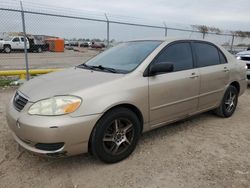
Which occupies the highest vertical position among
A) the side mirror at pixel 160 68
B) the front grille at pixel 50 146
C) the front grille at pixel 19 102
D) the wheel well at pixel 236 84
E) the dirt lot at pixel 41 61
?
the side mirror at pixel 160 68

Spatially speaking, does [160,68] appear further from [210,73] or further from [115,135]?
[210,73]

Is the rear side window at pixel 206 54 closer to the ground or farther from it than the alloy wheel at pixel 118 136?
farther from it

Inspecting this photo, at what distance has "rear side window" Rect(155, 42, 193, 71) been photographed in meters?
3.77

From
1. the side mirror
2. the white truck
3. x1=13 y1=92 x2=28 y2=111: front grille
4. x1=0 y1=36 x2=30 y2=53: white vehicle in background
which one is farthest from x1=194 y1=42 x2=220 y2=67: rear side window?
x1=0 y1=36 x2=30 y2=53: white vehicle in background

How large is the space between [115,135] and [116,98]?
490 mm

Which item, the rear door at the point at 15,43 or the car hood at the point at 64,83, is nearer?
the car hood at the point at 64,83

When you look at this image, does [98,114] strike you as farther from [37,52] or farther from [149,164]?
[37,52]

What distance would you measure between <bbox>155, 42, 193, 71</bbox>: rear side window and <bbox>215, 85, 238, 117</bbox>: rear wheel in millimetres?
1324

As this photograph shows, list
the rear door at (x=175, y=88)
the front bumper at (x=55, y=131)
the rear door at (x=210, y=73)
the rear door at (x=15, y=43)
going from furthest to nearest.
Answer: the rear door at (x=15, y=43) < the rear door at (x=210, y=73) < the rear door at (x=175, y=88) < the front bumper at (x=55, y=131)

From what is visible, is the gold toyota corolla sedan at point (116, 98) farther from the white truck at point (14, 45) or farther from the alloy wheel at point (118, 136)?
the white truck at point (14, 45)

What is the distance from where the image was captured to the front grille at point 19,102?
3.00 m

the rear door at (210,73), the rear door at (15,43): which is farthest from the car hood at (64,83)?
the rear door at (15,43)

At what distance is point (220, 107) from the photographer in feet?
16.2

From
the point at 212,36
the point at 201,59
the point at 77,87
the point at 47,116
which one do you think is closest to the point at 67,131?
the point at 47,116
